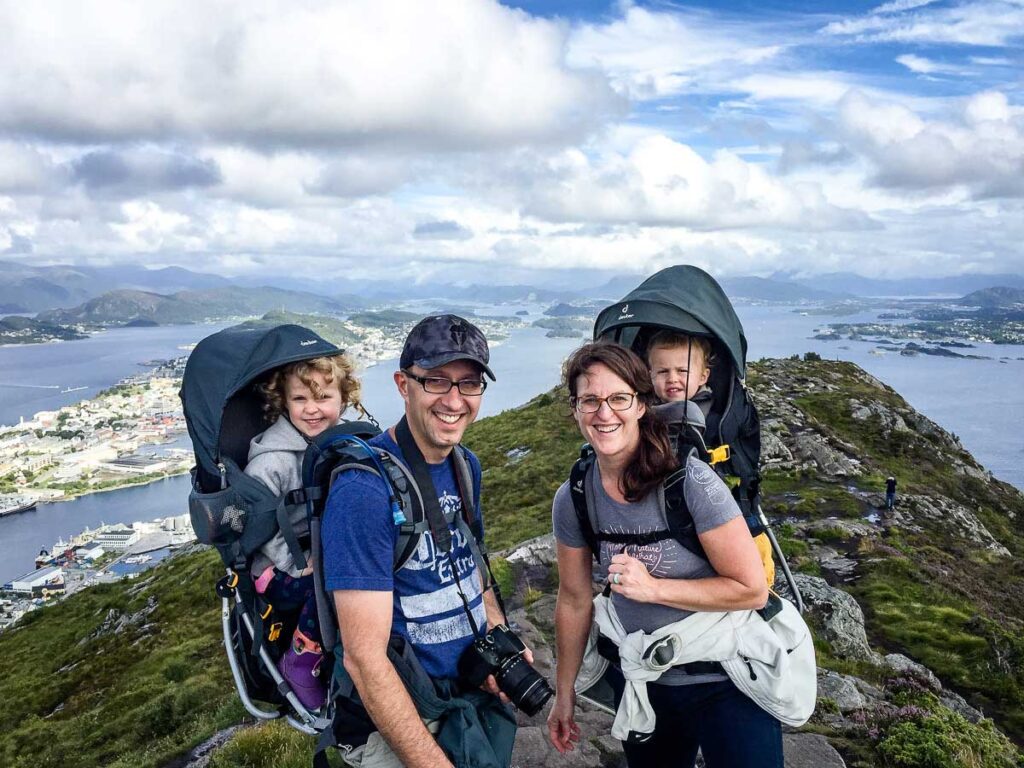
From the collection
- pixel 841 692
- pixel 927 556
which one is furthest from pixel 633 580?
pixel 927 556

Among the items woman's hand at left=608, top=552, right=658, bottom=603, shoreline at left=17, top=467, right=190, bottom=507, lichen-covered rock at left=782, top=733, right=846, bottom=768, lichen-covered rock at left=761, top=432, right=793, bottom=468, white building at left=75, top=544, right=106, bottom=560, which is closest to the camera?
woman's hand at left=608, top=552, right=658, bottom=603

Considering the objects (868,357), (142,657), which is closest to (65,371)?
(142,657)

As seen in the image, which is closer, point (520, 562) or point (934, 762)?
point (934, 762)

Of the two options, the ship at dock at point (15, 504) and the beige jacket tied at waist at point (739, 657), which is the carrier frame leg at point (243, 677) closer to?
the beige jacket tied at waist at point (739, 657)

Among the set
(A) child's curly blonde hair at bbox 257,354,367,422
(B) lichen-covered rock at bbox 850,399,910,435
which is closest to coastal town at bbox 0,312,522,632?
(A) child's curly blonde hair at bbox 257,354,367,422

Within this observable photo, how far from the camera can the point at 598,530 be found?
2.97m

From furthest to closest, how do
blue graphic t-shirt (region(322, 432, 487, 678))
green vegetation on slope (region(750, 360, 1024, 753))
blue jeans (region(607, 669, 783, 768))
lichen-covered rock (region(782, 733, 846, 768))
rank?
green vegetation on slope (region(750, 360, 1024, 753)) → lichen-covered rock (region(782, 733, 846, 768)) → blue jeans (region(607, 669, 783, 768)) → blue graphic t-shirt (region(322, 432, 487, 678))

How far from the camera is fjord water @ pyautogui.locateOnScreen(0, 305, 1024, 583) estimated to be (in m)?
68.4

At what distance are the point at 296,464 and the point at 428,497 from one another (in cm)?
124

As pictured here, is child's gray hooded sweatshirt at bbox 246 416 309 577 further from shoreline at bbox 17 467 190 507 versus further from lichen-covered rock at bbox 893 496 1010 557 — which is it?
shoreline at bbox 17 467 190 507

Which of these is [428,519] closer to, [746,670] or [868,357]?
[746,670]

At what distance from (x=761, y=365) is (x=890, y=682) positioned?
2884 centimetres

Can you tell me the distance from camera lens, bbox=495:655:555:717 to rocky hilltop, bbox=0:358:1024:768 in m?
2.52

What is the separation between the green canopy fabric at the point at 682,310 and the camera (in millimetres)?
3234
